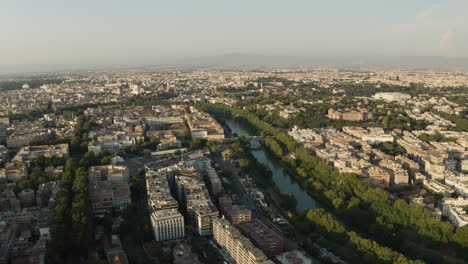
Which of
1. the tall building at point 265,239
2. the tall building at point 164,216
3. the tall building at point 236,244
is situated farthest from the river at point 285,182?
the tall building at point 164,216

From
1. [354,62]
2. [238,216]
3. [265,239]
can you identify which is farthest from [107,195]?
[354,62]

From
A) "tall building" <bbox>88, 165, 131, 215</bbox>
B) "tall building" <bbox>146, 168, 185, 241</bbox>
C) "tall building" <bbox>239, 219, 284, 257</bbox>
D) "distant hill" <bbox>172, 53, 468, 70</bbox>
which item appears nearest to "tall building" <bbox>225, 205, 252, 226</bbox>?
"tall building" <bbox>239, 219, 284, 257</bbox>

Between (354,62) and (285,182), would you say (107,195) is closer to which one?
(285,182)

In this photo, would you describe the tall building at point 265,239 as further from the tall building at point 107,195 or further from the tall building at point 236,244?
the tall building at point 107,195

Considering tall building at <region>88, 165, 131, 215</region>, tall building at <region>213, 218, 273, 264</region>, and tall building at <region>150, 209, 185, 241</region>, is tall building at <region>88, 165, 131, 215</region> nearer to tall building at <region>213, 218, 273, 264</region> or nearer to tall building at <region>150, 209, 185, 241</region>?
tall building at <region>150, 209, 185, 241</region>

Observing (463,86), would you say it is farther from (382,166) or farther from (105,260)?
(105,260)

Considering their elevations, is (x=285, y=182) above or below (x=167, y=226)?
below
